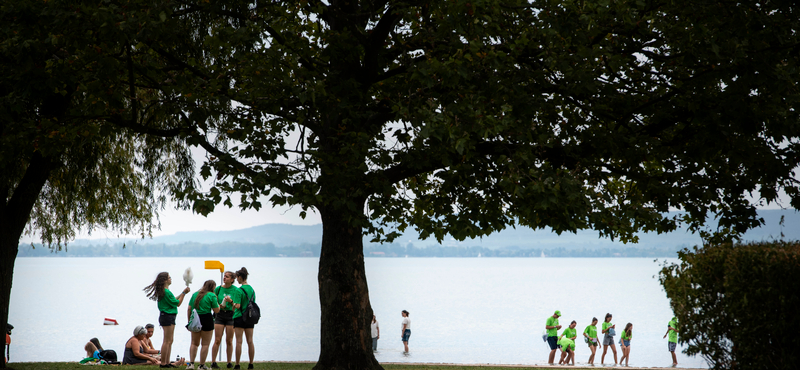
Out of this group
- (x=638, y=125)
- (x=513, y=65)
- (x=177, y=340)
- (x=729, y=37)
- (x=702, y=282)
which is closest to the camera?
(x=702, y=282)

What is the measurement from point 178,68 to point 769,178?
915 centimetres

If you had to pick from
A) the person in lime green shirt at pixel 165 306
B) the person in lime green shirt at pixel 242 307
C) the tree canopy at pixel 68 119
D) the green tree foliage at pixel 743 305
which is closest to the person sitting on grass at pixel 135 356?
the tree canopy at pixel 68 119

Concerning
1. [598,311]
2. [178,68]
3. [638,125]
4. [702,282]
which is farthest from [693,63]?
[598,311]

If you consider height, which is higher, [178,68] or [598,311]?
[178,68]

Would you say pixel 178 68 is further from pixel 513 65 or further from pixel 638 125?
pixel 638 125

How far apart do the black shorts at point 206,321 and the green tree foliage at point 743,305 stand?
771cm

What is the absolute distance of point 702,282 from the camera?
602cm

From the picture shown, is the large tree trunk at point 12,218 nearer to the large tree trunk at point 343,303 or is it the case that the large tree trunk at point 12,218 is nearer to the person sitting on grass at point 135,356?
the person sitting on grass at point 135,356

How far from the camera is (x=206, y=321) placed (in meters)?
11.1

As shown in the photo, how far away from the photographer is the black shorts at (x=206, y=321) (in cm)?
1105

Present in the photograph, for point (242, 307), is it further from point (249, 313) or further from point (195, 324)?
point (195, 324)

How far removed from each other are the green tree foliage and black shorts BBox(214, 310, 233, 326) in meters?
7.90

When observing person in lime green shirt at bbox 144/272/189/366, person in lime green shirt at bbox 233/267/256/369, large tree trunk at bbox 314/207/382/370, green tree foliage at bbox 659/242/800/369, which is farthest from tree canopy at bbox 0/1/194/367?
green tree foliage at bbox 659/242/800/369

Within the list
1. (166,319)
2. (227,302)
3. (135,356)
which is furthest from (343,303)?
(135,356)
